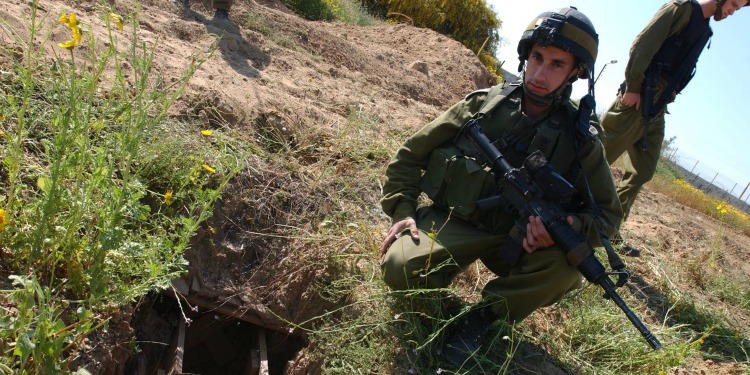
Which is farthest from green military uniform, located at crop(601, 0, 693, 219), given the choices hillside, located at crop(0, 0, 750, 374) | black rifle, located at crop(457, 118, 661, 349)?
black rifle, located at crop(457, 118, 661, 349)

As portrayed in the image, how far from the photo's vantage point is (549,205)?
8.46 feet

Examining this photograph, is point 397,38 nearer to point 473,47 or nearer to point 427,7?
point 427,7

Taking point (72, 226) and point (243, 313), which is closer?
point (72, 226)

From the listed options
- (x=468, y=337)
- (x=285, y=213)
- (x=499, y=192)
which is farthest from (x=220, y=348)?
(x=499, y=192)

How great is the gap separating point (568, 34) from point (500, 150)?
566mm

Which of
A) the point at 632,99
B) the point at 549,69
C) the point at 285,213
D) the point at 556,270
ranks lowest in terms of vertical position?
the point at 285,213

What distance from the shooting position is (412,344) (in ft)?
8.89

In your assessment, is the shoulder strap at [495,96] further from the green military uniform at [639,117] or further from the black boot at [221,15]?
the black boot at [221,15]

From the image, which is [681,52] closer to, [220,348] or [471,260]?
[471,260]

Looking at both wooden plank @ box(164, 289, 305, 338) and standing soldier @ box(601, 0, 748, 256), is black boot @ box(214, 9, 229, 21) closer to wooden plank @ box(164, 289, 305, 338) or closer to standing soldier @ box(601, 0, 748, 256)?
wooden plank @ box(164, 289, 305, 338)

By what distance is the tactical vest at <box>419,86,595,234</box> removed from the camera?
271cm

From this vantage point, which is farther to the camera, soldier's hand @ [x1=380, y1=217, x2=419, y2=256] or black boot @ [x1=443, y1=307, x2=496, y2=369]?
soldier's hand @ [x1=380, y1=217, x2=419, y2=256]

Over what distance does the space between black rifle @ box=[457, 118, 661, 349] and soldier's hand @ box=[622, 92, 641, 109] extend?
5.49 ft

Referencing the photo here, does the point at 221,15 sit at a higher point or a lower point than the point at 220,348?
higher
